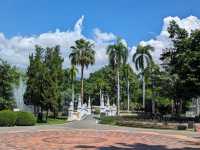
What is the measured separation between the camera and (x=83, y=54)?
72.6 m

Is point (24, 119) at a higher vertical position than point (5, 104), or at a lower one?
lower

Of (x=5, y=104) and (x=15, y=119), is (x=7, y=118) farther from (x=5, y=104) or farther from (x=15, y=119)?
(x=5, y=104)

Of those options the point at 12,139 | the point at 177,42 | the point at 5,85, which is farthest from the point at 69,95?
the point at 12,139

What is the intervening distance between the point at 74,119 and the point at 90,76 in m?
69.9

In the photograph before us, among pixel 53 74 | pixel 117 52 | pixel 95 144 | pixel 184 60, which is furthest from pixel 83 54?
pixel 95 144

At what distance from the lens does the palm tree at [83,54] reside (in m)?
72.2

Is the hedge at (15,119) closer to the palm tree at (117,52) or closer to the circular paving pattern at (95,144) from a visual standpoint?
the circular paving pattern at (95,144)

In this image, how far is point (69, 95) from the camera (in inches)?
3735

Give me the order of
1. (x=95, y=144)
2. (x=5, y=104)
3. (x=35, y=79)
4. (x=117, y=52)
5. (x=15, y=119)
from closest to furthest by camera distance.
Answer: (x=95, y=144) < (x=15, y=119) < (x=5, y=104) < (x=35, y=79) < (x=117, y=52)

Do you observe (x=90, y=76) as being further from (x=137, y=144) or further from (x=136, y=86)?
(x=137, y=144)

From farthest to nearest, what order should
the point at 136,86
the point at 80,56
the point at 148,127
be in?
the point at 136,86 → the point at 80,56 → the point at 148,127

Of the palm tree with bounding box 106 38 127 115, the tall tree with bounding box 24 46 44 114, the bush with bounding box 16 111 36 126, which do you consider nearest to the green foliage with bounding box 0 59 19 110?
the tall tree with bounding box 24 46 44 114

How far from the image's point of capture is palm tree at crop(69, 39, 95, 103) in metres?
72.2

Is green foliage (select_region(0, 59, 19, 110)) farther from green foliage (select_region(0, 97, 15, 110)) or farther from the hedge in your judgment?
the hedge
